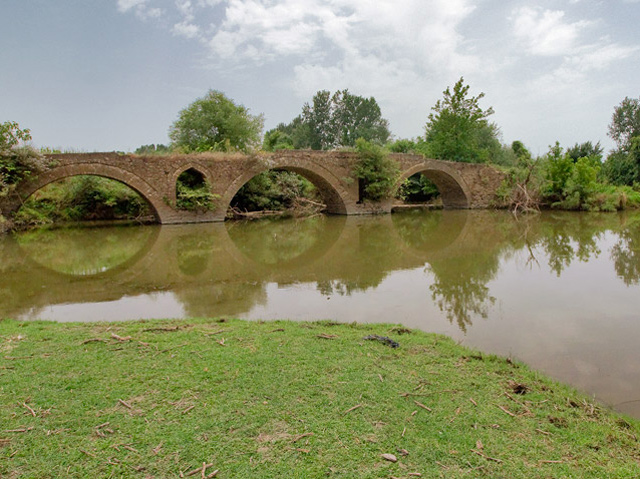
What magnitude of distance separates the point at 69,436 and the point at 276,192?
782 inches

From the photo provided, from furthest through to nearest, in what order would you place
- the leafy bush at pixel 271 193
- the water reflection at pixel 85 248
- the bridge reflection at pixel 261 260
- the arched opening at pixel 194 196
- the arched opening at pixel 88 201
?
the leafy bush at pixel 271 193 → the arched opening at pixel 88 201 → the arched opening at pixel 194 196 → the water reflection at pixel 85 248 → the bridge reflection at pixel 261 260

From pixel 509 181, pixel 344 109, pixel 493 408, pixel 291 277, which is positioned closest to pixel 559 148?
pixel 509 181

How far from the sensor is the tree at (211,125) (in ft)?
76.7

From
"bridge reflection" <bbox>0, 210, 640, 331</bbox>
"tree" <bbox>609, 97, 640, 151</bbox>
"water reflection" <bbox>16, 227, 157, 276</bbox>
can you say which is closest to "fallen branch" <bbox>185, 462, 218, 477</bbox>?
"bridge reflection" <bbox>0, 210, 640, 331</bbox>

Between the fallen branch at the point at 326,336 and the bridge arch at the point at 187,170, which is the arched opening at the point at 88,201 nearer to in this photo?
the bridge arch at the point at 187,170

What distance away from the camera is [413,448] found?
2.36 metres

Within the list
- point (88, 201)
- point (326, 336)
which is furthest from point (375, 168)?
point (326, 336)

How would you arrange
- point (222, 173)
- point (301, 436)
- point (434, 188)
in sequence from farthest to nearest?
point (434, 188)
point (222, 173)
point (301, 436)

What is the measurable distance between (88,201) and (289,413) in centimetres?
1977

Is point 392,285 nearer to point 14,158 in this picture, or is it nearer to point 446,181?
point 14,158

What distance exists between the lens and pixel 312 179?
21078 mm

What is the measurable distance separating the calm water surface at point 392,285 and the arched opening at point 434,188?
36.8 feet

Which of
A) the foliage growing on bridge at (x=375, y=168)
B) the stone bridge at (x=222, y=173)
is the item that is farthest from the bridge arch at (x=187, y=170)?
the foliage growing on bridge at (x=375, y=168)

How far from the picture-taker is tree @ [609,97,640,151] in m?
38.5
